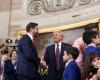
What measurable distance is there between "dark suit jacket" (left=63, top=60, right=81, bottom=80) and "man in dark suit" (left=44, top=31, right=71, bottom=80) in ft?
3.58

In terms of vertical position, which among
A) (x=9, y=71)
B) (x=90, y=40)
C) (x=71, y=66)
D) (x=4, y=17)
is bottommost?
(x=9, y=71)

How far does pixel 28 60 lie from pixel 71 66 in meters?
1.20

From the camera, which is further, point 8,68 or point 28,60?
point 8,68

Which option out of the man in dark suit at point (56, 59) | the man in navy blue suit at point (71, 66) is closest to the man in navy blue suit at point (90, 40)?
the man in navy blue suit at point (71, 66)

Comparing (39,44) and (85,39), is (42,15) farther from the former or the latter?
(85,39)

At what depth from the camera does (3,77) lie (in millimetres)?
8734

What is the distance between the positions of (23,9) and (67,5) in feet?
4.32

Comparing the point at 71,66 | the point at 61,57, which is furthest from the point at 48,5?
the point at 71,66

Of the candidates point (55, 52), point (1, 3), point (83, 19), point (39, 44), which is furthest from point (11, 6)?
point (55, 52)

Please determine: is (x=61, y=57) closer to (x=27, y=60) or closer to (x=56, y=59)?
(x=56, y=59)

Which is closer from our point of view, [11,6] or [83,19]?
[83,19]

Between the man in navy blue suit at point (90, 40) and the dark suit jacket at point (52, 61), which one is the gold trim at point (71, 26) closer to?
the dark suit jacket at point (52, 61)

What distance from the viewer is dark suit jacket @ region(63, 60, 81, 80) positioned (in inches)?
231

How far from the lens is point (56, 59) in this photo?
7121mm
